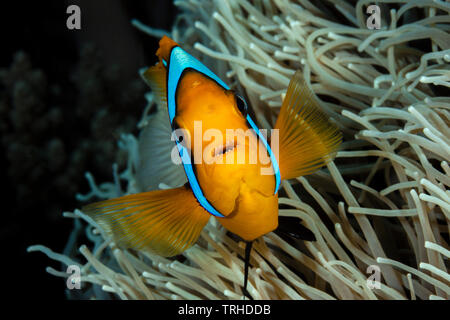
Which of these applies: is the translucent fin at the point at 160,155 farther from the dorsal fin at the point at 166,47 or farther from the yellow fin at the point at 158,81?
the dorsal fin at the point at 166,47

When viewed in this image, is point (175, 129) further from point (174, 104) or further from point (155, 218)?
point (155, 218)

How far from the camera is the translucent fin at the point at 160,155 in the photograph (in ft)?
3.05

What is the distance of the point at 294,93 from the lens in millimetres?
690

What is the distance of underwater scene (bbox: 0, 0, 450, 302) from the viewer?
24.2 inches

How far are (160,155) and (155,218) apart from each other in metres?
0.28

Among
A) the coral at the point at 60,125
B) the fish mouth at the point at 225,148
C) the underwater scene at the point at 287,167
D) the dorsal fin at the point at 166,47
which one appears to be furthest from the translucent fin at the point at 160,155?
the coral at the point at 60,125

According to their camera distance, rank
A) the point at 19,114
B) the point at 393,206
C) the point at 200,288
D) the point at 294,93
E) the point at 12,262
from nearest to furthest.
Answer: the point at 294,93 < the point at 393,206 < the point at 200,288 < the point at 12,262 < the point at 19,114

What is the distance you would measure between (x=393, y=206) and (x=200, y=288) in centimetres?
48

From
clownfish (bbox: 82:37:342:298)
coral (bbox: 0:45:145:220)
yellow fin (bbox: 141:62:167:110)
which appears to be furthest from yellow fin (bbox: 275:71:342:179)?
coral (bbox: 0:45:145:220)

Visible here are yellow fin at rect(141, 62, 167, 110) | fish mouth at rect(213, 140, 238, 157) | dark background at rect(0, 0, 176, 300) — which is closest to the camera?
fish mouth at rect(213, 140, 238, 157)

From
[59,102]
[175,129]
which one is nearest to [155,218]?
[175,129]

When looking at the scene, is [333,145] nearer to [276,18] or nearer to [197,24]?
[276,18]

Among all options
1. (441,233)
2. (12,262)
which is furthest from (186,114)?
(12,262)

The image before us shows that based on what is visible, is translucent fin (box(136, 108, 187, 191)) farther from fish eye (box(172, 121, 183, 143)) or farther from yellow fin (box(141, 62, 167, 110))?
fish eye (box(172, 121, 183, 143))
